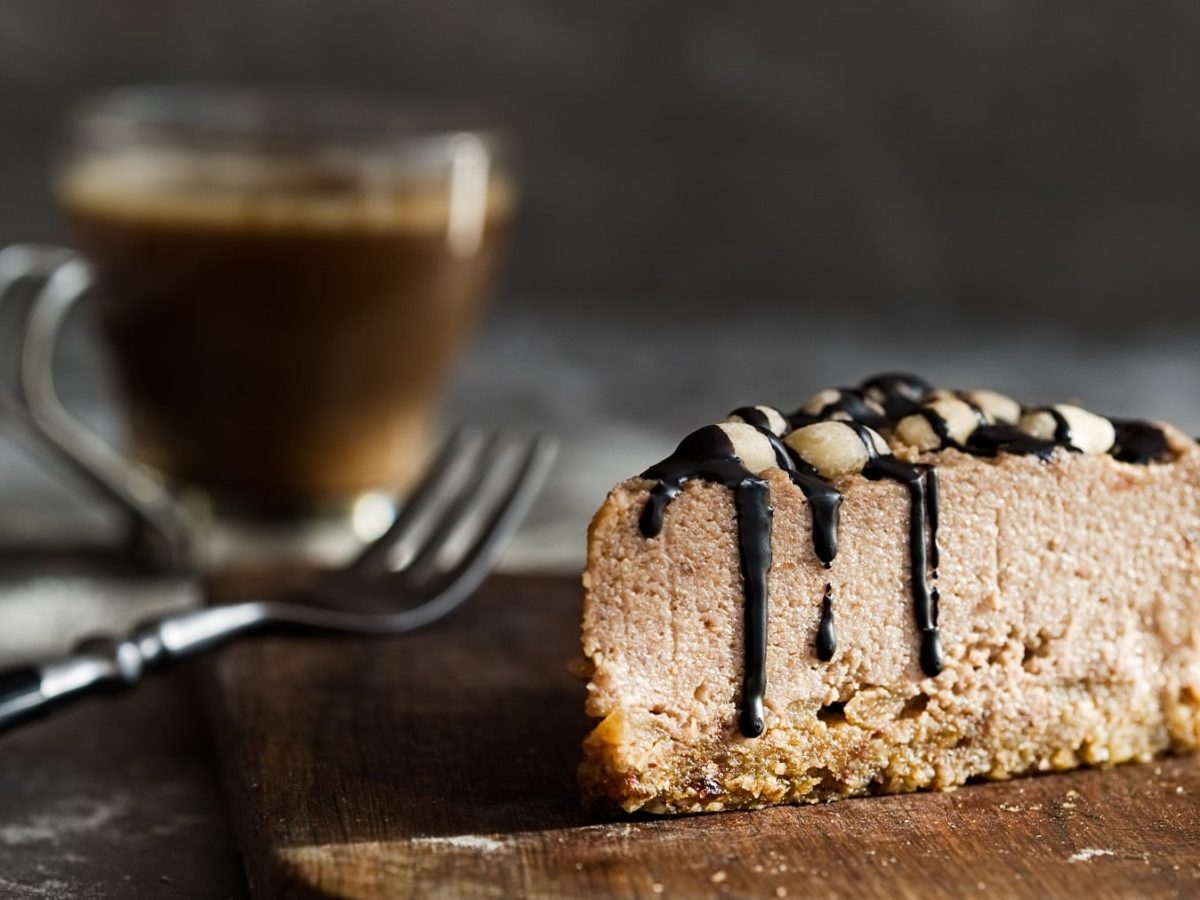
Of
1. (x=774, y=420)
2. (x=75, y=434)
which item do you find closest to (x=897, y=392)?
(x=774, y=420)

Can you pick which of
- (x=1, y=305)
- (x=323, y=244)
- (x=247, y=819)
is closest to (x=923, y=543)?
(x=247, y=819)

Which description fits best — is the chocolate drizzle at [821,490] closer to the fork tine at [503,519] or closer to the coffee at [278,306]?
the fork tine at [503,519]

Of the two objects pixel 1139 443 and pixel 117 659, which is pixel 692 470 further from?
pixel 117 659

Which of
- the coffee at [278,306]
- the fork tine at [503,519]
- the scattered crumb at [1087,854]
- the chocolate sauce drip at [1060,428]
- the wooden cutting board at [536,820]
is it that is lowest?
the scattered crumb at [1087,854]

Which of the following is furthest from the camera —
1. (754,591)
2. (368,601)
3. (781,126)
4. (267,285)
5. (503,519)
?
(781,126)

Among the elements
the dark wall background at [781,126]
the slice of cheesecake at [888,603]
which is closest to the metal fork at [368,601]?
the slice of cheesecake at [888,603]

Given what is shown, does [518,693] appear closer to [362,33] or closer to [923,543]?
[923,543]
